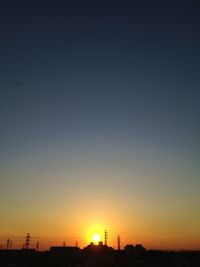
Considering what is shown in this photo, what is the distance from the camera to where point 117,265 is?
239 feet

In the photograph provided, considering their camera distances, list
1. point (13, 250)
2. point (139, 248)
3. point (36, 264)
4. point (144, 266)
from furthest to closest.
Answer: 1. point (139, 248)
2. point (13, 250)
3. point (36, 264)
4. point (144, 266)

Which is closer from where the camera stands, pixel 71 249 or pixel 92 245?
pixel 71 249

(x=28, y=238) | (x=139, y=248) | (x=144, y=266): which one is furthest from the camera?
(x=139, y=248)

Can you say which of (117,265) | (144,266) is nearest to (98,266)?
(117,265)

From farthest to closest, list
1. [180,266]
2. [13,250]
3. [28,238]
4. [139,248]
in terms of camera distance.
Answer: [139,248], [13,250], [28,238], [180,266]

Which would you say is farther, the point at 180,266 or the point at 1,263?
the point at 180,266

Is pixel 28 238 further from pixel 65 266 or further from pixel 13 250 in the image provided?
pixel 13 250


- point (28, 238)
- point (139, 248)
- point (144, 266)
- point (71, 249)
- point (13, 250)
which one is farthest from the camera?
point (139, 248)

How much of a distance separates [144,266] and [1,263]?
34.6 metres

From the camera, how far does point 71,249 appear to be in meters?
101

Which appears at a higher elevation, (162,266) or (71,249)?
(71,249)

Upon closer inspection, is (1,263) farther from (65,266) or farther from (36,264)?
(65,266)

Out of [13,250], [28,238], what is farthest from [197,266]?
[13,250]

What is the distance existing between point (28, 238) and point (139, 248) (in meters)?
53.1
